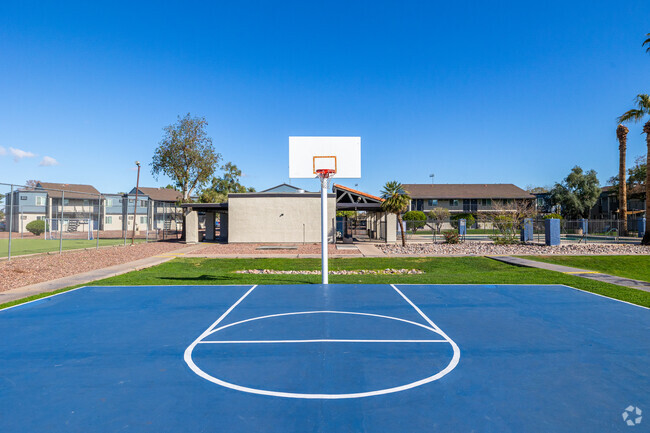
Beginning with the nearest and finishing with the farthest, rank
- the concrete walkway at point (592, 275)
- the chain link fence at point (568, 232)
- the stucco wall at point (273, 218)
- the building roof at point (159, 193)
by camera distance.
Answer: the concrete walkway at point (592, 275), the chain link fence at point (568, 232), the stucco wall at point (273, 218), the building roof at point (159, 193)

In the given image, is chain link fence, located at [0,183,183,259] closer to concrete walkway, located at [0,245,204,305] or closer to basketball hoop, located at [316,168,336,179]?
concrete walkway, located at [0,245,204,305]

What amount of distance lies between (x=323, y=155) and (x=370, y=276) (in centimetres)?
496

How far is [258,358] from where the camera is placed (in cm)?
512

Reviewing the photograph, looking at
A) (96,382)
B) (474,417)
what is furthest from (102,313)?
(474,417)

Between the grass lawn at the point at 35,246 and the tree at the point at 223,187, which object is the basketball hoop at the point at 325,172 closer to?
the grass lawn at the point at 35,246

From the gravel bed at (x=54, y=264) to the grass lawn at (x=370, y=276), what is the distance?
240cm

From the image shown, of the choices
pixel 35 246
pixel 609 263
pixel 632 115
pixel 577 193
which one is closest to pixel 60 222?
pixel 35 246

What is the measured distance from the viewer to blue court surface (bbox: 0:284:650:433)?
3.54 meters

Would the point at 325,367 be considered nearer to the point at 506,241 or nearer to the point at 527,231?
the point at 506,241

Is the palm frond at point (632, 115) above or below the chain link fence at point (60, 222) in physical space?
above

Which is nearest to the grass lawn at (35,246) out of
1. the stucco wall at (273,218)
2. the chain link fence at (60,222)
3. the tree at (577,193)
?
the chain link fence at (60,222)

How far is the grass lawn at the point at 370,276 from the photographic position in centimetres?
1150

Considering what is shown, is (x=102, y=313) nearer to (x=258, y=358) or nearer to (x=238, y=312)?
(x=238, y=312)

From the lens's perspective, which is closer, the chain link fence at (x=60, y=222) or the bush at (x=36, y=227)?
the chain link fence at (x=60, y=222)
